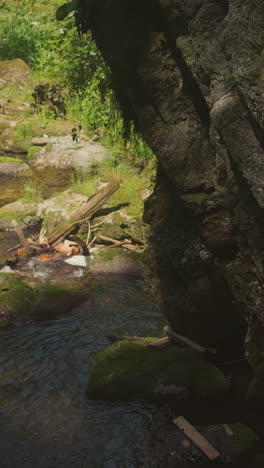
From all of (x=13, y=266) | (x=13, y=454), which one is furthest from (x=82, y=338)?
(x=13, y=266)

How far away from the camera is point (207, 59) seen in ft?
14.3

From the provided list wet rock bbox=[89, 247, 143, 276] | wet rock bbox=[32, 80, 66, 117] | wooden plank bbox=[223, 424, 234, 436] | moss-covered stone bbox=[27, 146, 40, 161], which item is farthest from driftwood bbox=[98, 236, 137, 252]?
wet rock bbox=[32, 80, 66, 117]

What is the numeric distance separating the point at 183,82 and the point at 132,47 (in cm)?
71

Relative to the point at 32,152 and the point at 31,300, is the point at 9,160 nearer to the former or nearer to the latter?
the point at 32,152

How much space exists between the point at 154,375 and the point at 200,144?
8.55ft

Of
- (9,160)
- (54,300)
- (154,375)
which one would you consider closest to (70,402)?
(154,375)

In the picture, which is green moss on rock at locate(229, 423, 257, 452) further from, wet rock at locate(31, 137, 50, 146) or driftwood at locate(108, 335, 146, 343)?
wet rock at locate(31, 137, 50, 146)

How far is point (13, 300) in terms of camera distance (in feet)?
27.1

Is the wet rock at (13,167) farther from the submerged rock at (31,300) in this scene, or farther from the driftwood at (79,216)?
the submerged rock at (31,300)

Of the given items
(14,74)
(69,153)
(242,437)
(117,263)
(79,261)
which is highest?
(14,74)

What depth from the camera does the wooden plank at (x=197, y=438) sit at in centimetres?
475

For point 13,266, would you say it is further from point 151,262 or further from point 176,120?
point 176,120

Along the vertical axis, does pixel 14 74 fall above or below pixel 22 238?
above

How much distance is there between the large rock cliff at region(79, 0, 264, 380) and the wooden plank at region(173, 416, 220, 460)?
35.3 inches
